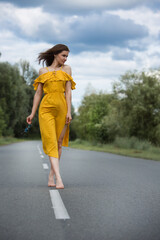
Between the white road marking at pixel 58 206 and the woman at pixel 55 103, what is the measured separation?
1.83ft

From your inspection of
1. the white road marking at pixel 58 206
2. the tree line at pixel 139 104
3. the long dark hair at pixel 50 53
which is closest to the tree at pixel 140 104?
the tree line at pixel 139 104

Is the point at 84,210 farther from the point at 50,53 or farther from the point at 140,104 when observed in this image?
the point at 140,104

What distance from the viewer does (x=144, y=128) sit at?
26703mm

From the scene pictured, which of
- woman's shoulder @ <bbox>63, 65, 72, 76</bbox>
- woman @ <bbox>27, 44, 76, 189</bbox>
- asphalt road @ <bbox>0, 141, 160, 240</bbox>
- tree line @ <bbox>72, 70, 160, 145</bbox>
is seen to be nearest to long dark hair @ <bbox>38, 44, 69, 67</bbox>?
woman @ <bbox>27, 44, 76, 189</bbox>

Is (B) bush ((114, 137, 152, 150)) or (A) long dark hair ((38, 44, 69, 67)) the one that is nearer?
(A) long dark hair ((38, 44, 69, 67))

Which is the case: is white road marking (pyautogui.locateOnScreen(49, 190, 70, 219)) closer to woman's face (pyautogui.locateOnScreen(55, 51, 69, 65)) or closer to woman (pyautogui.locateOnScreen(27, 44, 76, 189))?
woman (pyautogui.locateOnScreen(27, 44, 76, 189))

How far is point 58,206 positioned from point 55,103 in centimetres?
190

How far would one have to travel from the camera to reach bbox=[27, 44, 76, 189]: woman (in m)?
5.97

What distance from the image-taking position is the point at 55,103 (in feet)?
19.7

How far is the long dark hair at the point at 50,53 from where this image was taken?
6.18m

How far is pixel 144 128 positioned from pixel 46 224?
23.4 metres

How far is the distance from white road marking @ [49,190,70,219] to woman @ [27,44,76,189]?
557 millimetres

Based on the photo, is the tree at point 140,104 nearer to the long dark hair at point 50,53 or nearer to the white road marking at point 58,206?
the long dark hair at point 50,53

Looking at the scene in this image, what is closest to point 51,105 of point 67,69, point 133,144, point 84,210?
point 67,69
